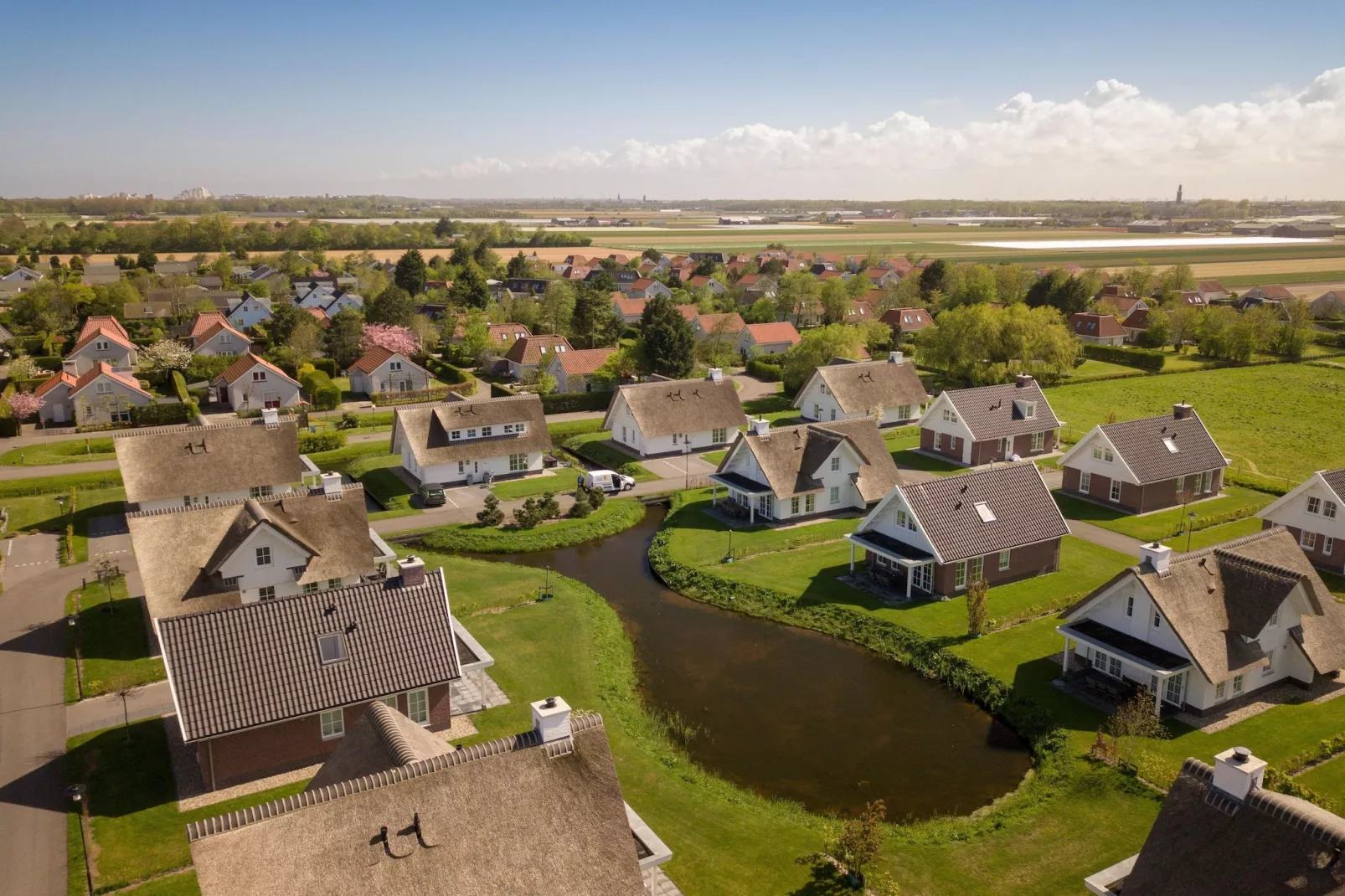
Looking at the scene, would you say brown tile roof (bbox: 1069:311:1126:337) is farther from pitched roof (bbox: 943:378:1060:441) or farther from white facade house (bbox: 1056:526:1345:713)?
white facade house (bbox: 1056:526:1345:713)

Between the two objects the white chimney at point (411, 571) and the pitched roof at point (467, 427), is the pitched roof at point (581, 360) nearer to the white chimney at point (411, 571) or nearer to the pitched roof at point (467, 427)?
the pitched roof at point (467, 427)

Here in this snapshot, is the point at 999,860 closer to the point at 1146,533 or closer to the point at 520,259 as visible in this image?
the point at 1146,533

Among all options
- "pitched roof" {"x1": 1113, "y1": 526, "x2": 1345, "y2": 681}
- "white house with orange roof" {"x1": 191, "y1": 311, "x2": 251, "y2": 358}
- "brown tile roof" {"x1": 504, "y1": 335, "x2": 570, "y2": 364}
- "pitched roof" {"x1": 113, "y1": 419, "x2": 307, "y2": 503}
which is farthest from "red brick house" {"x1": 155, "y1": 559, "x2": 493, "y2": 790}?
"white house with orange roof" {"x1": 191, "y1": 311, "x2": 251, "y2": 358}

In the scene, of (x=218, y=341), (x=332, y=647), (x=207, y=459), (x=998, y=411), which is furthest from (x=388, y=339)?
(x=332, y=647)

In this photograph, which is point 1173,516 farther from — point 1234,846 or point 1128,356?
point 1128,356

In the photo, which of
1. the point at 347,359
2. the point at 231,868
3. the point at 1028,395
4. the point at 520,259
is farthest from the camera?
the point at 520,259

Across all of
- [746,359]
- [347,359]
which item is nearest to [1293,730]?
[746,359]
